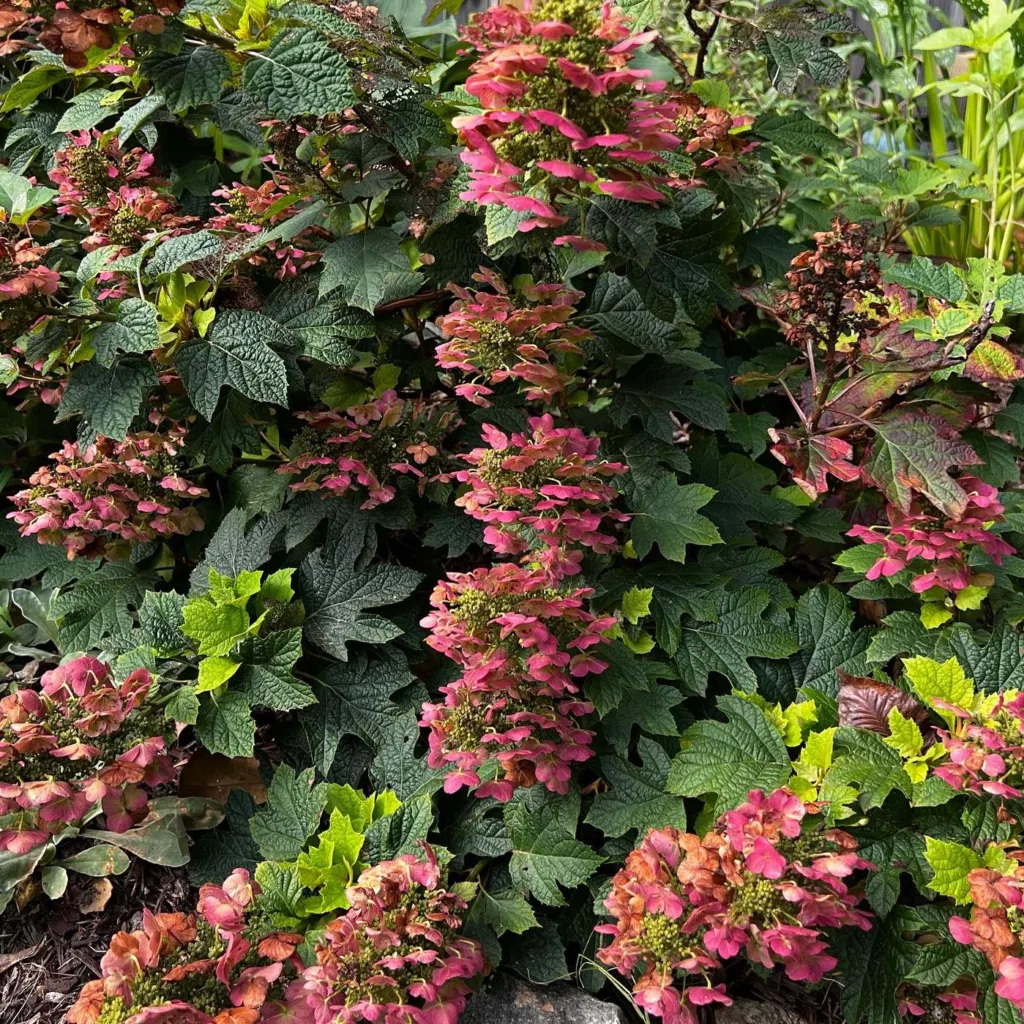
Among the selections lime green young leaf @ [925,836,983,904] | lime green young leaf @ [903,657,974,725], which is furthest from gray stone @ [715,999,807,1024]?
lime green young leaf @ [903,657,974,725]

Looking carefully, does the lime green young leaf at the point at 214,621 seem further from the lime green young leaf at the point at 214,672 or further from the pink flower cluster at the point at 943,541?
the pink flower cluster at the point at 943,541

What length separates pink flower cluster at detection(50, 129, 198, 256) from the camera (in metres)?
1.57

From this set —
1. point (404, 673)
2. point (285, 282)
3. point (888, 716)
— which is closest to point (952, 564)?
point (888, 716)

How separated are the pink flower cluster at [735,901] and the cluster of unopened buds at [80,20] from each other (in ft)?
4.39

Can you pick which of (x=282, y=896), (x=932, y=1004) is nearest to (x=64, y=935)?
(x=282, y=896)

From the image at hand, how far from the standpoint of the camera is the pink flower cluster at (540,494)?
1.24 metres

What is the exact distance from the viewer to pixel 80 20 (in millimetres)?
1234

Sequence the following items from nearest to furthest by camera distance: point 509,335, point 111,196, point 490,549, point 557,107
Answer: point 557,107 → point 509,335 → point 111,196 → point 490,549

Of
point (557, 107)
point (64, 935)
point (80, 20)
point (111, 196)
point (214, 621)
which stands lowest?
point (64, 935)

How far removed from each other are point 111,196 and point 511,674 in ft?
3.71

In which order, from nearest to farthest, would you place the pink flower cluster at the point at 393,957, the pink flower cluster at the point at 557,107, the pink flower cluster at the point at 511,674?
1. the pink flower cluster at the point at 557,107
2. the pink flower cluster at the point at 393,957
3. the pink flower cluster at the point at 511,674

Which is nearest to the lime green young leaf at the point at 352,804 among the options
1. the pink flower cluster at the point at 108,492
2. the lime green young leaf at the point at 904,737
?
the pink flower cluster at the point at 108,492

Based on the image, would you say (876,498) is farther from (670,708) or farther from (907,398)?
(670,708)

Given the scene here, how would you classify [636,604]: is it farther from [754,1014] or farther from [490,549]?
[754,1014]
